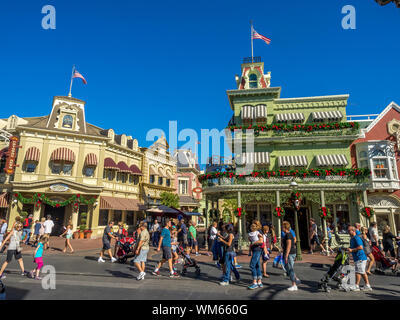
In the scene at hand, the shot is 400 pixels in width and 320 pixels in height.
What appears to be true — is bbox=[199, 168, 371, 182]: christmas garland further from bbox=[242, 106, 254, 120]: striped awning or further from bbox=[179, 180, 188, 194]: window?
bbox=[179, 180, 188, 194]: window

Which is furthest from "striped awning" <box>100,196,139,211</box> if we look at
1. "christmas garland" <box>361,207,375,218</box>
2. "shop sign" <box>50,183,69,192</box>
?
"christmas garland" <box>361,207,375,218</box>

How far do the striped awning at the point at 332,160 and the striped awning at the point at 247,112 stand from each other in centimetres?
608

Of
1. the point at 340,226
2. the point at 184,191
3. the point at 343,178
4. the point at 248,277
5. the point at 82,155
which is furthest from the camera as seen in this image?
the point at 184,191

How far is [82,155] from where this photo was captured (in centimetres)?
2297

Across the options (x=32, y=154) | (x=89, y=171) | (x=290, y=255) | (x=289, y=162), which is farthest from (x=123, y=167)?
(x=290, y=255)

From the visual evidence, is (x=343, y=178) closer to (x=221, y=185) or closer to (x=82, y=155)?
(x=221, y=185)

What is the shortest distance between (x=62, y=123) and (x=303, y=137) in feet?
71.2

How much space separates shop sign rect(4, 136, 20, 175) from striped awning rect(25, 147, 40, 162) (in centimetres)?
90

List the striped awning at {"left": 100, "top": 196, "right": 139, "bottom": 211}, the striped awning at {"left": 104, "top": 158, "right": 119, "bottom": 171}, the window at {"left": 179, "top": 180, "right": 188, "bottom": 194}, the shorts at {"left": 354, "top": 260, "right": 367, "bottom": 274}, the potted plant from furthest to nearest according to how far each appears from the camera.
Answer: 1. the window at {"left": 179, "top": 180, "right": 188, "bottom": 194}
2. the striped awning at {"left": 104, "top": 158, "right": 119, "bottom": 171}
3. the striped awning at {"left": 100, "top": 196, "right": 139, "bottom": 211}
4. the potted plant
5. the shorts at {"left": 354, "top": 260, "right": 367, "bottom": 274}

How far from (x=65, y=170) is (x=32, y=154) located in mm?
2897

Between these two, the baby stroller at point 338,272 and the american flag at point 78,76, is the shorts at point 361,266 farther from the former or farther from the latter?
the american flag at point 78,76

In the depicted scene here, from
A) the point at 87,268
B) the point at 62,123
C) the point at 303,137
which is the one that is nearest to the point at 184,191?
the point at 62,123

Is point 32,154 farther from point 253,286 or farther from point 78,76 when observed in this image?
point 253,286

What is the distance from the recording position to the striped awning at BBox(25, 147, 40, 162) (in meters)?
20.6
